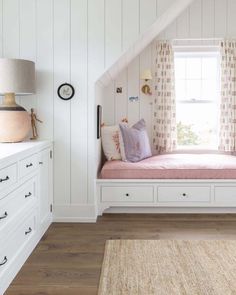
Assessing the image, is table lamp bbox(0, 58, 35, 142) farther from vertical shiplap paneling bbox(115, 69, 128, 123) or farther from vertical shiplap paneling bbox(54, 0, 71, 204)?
vertical shiplap paneling bbox(115, 69, 128, 123)

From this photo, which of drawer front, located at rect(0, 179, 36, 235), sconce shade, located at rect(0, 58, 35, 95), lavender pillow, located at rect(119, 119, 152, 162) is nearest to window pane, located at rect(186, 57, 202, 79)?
lavender pillow, located at rect(119, 119, 152, 162)

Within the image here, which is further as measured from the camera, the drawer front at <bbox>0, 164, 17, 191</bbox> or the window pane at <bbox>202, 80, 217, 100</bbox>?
the window pane at <bbox>202, 80, 217, 100</bbox>

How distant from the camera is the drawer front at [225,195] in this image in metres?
3.92

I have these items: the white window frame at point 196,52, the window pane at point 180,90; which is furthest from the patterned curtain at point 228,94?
the window pane at point 180,90

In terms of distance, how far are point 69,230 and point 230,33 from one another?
318cm

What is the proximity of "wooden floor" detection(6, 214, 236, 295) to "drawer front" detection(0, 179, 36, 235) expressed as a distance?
0.42m

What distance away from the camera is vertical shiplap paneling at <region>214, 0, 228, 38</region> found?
477cm

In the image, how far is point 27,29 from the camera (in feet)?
11.8

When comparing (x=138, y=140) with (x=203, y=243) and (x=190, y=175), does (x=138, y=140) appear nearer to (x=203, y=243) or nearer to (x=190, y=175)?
(x=190, y=175)

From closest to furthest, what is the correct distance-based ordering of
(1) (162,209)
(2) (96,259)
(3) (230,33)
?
1. (2) (96,259)
2. (1) (162,209)
3. (3) (230,33)

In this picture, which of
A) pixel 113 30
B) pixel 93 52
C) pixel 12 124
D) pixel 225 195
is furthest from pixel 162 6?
pixel 225 195

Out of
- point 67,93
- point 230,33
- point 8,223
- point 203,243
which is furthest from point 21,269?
point 230,33

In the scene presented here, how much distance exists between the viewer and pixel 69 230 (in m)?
3.48

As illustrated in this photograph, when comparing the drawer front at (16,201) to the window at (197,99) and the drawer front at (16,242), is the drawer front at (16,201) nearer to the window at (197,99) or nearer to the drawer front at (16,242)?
the drawer front at (16,242)
